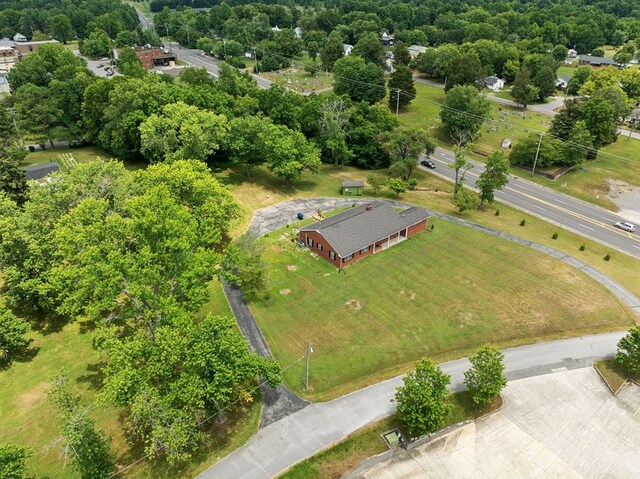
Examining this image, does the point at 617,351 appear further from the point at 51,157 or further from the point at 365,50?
the point at 365,50

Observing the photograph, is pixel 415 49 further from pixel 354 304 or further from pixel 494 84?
pixel 354 304

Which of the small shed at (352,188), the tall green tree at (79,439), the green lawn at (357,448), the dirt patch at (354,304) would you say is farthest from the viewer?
the small shed at (352,188)

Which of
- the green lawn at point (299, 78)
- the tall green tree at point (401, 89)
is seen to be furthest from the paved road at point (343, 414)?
the green lawn at point (299, 78)

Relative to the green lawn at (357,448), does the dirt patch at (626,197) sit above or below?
below

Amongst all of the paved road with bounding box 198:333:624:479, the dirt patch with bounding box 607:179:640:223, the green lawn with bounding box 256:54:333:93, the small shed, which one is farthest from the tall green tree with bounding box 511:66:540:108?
the paved road with bounding box 198:333:624:479

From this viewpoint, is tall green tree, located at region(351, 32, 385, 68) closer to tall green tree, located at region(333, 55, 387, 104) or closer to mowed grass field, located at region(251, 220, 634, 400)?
tall green tree, located at region(333, 55, 387, 104)

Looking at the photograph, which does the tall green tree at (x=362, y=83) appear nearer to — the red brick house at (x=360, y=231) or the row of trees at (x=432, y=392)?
the red brick house at (x=360, y=231)
